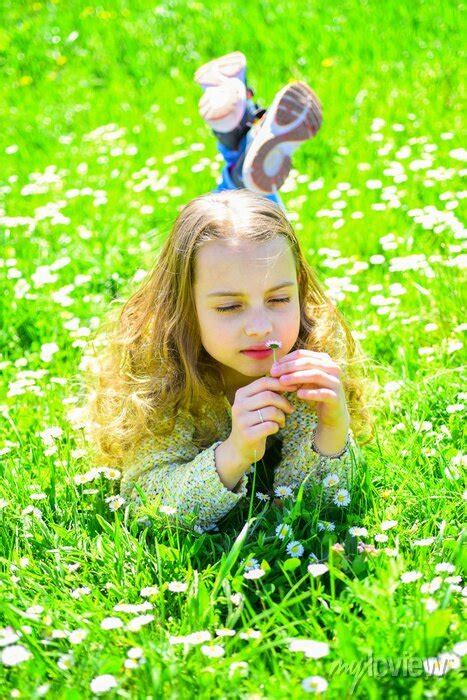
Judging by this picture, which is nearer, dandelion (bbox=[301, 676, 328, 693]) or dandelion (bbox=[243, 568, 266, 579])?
dandelion (bbox=[301, 676, 328, 693])

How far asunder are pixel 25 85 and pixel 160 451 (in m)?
3.92

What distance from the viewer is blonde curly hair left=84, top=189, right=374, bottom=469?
226 centimetres

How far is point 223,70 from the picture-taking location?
11.2 feet

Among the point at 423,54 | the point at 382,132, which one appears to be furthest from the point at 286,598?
the point at 423,54

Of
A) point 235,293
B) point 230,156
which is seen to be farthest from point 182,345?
point 230,156

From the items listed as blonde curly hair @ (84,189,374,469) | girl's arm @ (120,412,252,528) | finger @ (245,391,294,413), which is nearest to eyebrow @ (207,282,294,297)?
blonde curly hair @ (84,189,374,469)

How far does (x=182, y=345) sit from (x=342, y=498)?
1.73 feet

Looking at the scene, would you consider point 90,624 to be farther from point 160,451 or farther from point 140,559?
point 160,451

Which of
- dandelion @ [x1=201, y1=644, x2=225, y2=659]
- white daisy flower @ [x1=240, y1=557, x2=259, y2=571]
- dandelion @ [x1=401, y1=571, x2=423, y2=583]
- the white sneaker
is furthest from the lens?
the white sneaker

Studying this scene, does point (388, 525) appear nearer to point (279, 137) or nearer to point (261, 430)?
point (261, 430)

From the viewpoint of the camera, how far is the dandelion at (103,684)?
1.56m

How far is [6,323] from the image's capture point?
326 cm

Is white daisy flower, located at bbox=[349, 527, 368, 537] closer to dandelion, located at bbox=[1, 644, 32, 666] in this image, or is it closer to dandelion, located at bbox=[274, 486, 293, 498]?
dandelion, located at bbox=[274, 486, 293, 498]

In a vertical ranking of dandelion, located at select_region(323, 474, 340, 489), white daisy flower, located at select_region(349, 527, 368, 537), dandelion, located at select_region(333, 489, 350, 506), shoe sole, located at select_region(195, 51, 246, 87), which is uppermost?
shoe sole, located at select_region(195, 51, 246, 87)
